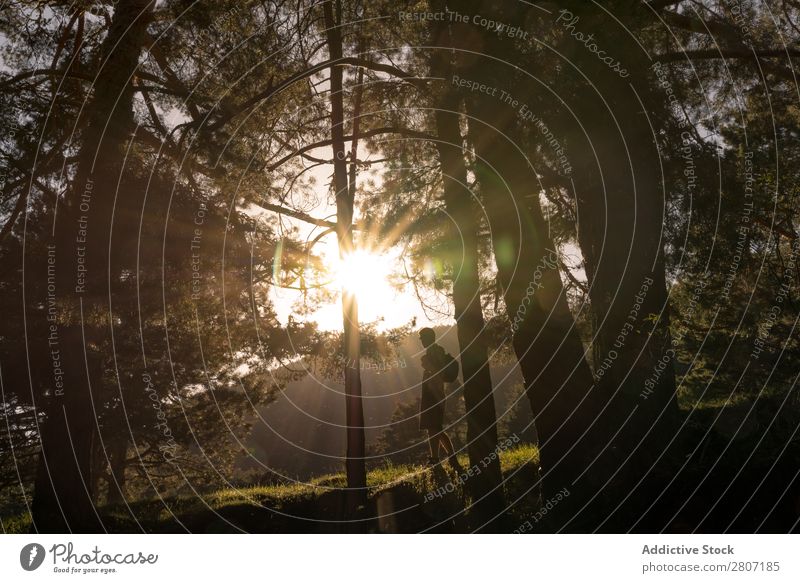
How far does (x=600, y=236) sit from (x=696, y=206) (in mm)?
1187

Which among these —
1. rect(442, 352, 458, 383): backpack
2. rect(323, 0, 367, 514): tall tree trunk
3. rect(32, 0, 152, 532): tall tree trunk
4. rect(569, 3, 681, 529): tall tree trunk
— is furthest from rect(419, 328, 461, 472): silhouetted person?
rect(32, 0, 152, 532): tall tree trunk

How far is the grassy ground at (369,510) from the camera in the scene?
8.25 m

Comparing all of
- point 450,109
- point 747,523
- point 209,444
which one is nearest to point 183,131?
point 450,109

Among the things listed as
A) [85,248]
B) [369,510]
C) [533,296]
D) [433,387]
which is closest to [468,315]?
[433,387]

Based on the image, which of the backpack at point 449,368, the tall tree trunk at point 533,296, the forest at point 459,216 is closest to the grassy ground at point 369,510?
the forest at point 459,216

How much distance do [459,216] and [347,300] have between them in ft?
6.51

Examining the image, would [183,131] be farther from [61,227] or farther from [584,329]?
[584,329]

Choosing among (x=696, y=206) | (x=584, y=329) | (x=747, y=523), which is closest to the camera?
(x=747, y=523)

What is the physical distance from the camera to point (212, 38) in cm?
807

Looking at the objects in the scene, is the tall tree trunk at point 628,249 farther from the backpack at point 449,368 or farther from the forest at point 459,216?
the backpack at point 449,368

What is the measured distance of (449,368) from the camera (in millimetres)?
9531

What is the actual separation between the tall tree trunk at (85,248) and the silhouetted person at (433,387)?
461cm

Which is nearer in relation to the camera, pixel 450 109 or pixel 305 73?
pixel 450 109

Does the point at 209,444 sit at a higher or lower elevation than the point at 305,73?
lower
